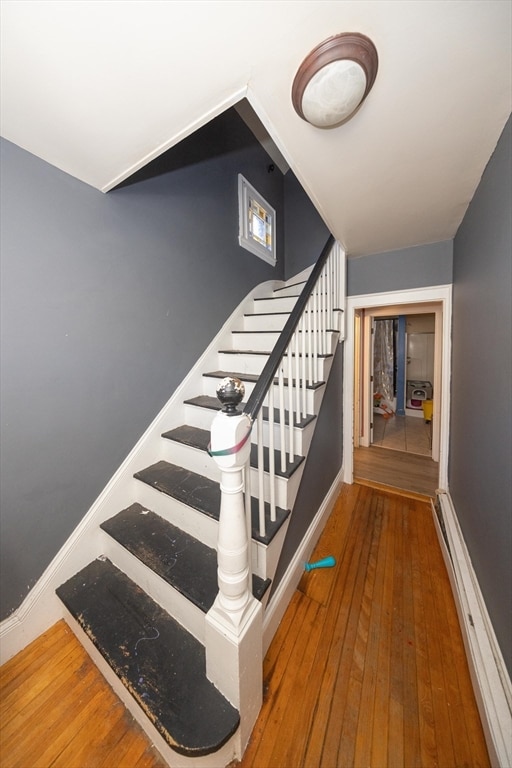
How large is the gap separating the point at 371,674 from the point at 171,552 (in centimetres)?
104

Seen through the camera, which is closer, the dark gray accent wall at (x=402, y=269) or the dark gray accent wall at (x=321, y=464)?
the dark gray accent wall at (x=321, y=464)

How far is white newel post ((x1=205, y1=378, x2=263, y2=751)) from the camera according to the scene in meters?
0.81

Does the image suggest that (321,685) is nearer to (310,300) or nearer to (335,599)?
(335,599)

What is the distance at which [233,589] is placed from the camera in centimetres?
88

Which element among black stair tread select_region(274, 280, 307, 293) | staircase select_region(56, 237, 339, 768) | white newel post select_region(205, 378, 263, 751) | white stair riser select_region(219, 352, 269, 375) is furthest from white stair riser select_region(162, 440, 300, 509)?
black stair tread select_region(274, 280, 307, 293)

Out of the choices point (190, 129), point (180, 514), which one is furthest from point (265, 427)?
point (190, 129)

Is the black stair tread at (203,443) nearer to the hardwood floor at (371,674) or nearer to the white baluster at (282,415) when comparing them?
the white baluster at (282,415)

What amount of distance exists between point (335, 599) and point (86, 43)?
2.47 metres

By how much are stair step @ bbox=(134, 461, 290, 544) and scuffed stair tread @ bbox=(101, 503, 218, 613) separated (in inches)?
7.7

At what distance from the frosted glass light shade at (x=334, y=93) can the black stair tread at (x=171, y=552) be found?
1802 mm

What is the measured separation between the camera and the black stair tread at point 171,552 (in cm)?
108

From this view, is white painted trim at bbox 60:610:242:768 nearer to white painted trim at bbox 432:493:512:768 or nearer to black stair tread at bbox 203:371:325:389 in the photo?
white painted trim at bbox 432:493:512:768

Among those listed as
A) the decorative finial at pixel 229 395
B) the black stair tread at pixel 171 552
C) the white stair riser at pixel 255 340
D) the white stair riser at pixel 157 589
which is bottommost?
the white stair riser at pixel 157 589

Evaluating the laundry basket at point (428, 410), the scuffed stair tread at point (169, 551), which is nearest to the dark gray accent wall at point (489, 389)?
the scuffed stair tread at point (169, 551)
